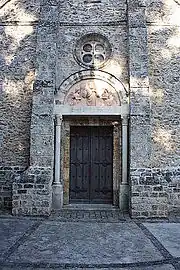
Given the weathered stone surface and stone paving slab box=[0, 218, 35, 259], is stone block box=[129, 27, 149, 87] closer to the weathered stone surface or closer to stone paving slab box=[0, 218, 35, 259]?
the weathered stone surface

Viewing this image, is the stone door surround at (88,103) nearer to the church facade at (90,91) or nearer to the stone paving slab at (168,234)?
the church facade at (90,91)

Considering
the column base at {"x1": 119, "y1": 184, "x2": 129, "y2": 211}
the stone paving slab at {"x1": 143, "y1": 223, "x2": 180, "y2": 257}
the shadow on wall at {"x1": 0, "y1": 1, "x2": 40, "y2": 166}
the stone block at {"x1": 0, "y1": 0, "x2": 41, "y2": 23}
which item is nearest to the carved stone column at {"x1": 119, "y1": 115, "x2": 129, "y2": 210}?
the column base at {"x1": 119, "y1": 184, "x2": 129, "y2": 211}

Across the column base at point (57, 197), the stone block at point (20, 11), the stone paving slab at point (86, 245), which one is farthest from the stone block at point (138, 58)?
the stone paving slab at point (86, 245)

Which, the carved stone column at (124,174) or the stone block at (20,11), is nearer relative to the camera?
the carved stone column at (124,174)

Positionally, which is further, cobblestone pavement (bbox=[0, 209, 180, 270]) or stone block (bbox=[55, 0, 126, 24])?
stone block (bbox=[55, 0, 126, 24])

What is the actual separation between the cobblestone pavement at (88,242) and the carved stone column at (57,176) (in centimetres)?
74

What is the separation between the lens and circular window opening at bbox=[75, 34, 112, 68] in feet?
30.6

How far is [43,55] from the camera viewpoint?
28.8ft

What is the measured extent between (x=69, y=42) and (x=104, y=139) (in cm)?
319

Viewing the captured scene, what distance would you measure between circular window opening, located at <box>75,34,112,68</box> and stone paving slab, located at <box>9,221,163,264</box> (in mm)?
4938

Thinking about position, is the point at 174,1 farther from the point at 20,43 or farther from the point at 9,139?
the point at 9,139

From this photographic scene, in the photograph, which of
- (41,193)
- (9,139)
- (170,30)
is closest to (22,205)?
(41,193)

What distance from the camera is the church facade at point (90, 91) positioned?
8.69m

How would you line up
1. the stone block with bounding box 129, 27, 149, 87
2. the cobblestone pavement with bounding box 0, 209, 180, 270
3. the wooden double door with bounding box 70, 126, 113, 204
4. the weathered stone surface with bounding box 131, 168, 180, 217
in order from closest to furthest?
the cobblestone pavement with bounding box 0, 209, 180, 270 → the weathered stone surface with bounding box 131, 168, 180, 217 → the stone block with bounding box 129, 27, 149, 87 → the wooden double door with bounding box 70, 126, 113, 204
